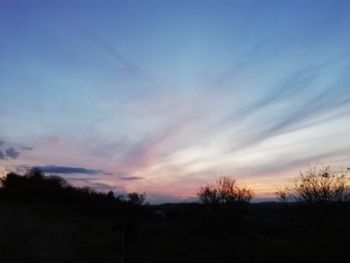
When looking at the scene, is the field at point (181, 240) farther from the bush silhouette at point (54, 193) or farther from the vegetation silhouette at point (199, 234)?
the bush silhouette at point (54, 193)

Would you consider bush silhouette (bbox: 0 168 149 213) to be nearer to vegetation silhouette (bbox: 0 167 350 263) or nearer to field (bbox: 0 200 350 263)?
A: vegetation silhouette (bbox: 0 167 350 263)

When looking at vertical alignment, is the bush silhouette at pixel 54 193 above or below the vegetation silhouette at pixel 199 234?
above

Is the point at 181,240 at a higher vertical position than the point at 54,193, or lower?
lower

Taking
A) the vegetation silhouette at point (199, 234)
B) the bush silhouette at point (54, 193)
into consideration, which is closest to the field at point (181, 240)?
the vegetation silhouette at point (199, 234)

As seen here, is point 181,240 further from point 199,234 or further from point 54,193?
point 54,193

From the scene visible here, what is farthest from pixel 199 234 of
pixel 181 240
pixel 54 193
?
pixel 54 193

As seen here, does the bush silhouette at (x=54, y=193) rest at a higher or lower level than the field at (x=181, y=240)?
higher

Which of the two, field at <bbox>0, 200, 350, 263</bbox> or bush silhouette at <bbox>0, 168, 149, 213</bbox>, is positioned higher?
bush silhouette at <bbox>0, 168, 149, 213</bbox>

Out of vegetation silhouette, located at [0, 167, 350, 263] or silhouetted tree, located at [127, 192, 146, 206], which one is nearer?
vegetation silhouette, located at [0, 167, 350, 263]

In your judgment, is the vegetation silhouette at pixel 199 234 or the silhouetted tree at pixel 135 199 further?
the silhouetted tree at pixel 135 199

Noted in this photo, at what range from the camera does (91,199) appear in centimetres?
5347

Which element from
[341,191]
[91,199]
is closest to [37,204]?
[91,199]

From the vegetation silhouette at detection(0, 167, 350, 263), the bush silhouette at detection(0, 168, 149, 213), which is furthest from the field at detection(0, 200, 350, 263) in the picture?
the bush silhouette at detection(0, 168, 149, 213)

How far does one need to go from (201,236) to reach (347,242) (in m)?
13.1
